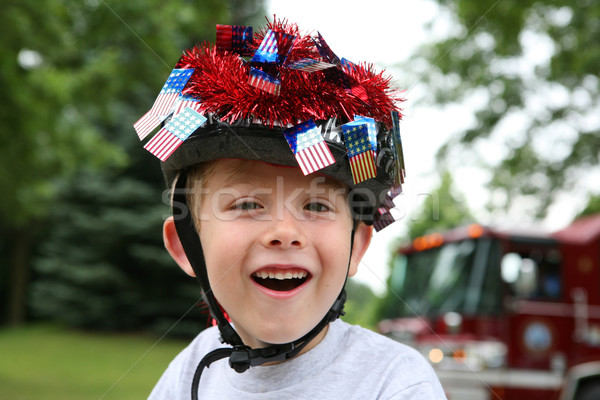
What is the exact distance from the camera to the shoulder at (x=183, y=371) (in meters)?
1.88

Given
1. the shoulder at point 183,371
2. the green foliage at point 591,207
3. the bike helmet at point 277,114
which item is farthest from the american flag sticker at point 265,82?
the green foliage at point 591,207

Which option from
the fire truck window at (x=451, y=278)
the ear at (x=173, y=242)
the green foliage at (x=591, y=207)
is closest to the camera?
the ear at (x=173, y=242)

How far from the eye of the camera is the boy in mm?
1561

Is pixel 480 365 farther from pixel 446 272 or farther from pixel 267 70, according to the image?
pixel 267 70

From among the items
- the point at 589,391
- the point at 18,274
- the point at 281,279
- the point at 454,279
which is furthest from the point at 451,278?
the point at 18,274

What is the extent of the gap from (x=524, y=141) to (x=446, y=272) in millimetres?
6529

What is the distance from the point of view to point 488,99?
40.3ft

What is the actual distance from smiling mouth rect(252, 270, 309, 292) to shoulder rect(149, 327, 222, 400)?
1.52 feet

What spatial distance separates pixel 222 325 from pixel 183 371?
247mm

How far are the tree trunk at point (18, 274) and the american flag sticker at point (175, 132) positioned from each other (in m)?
25.3

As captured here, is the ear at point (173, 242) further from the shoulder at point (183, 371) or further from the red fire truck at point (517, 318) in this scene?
the red fire truck at point (517, 318)

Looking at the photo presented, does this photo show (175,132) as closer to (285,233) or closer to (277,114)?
(277,114)

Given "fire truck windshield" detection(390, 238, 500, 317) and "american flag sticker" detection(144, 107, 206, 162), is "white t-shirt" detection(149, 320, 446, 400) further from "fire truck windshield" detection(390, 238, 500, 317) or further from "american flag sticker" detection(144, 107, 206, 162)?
"fire truck windshield" detection(390, 238, 500, 317)

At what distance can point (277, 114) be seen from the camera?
1.59 metres
